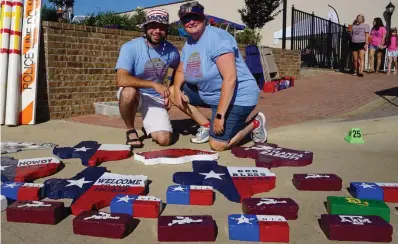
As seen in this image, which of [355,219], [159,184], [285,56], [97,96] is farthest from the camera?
[285,56]

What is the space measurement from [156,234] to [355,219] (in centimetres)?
103

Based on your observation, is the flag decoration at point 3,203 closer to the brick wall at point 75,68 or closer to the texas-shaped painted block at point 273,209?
the texas-shaped painted block at point 273,209

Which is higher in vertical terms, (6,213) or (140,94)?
(140,94)

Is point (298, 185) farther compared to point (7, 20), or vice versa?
point (7, 20)

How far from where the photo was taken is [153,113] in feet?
13.8

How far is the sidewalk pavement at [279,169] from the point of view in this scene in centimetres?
204

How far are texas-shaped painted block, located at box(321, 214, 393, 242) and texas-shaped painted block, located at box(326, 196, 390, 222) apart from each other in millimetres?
170

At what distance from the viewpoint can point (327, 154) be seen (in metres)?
3.73

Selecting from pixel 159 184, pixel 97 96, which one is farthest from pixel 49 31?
pixel 159 184

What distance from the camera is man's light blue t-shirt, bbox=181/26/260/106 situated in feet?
11.8

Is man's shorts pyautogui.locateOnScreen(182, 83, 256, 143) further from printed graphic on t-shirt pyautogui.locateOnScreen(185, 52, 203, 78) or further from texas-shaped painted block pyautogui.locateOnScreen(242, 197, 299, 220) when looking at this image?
texas-shaped painted block pyautogui.locateOnScreen(242, 197, 299, 220)

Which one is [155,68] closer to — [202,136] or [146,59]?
[146,59]

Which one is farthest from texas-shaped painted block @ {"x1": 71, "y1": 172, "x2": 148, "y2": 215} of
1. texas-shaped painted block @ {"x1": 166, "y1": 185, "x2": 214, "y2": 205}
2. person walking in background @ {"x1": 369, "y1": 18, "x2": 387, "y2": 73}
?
person walking in background @ {"x1": 369, "y1": 18, "x2": 387, "y2": 73}

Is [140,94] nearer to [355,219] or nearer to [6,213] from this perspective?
[6,213]
